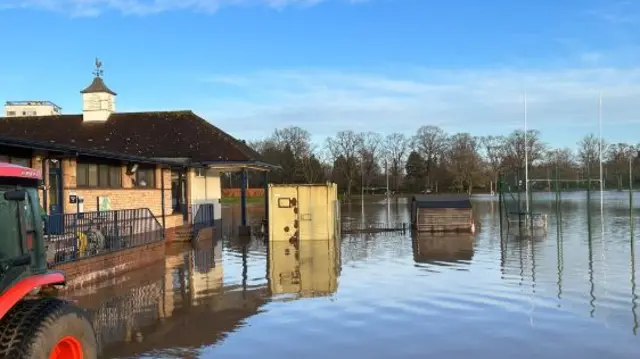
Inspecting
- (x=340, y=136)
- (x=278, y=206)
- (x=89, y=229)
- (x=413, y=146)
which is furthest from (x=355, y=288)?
(x=413, y=146)

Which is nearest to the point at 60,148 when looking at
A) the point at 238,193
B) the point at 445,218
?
the point at 445,218

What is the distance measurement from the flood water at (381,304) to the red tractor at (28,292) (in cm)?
253

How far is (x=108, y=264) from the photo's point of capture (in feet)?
49.4

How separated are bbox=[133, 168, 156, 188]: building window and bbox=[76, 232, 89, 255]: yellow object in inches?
296

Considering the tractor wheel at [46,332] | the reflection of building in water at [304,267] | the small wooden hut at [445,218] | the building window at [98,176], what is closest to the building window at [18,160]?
the building window at [98,176]

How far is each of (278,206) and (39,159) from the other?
8817mm

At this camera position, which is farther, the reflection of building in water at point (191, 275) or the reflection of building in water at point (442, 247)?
the reflection of building in water at point (442, 247)

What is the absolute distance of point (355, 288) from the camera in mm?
12688

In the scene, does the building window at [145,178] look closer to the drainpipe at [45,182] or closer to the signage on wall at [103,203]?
the signage on wall at [103,203]

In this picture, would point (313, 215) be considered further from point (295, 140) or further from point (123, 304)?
point (295, 140)

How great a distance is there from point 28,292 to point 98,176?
15009 mm

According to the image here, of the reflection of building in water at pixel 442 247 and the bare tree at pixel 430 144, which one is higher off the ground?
the bare tree at pixel 430 144

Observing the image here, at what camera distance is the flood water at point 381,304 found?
8242 mm

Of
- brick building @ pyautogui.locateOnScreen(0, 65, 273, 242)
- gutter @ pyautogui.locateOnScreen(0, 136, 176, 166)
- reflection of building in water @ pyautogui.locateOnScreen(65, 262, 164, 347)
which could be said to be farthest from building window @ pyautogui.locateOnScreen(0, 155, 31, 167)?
reflection of building in water @ pyautogui.locateOnScreen(65, 262, 164, 347)
